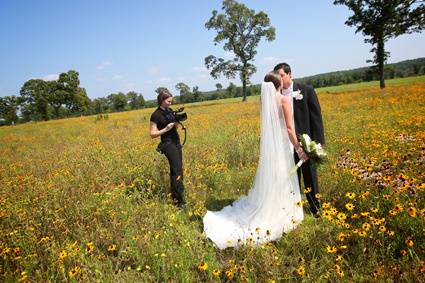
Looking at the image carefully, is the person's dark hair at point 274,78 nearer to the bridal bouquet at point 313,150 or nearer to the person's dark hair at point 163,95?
the bridal bouquet at point 313,150

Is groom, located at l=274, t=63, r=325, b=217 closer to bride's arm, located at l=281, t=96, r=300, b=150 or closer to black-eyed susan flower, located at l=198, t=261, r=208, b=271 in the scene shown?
bride's arm, located at l=281, t=96, r=300, b=150

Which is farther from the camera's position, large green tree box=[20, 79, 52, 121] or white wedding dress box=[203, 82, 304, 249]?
large green tree box=[20, 79, 52, 121]

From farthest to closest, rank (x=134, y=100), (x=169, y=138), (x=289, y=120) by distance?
1. (x=134, y=100)
2. (x=169, y=138)
3. (x=289, y=120)

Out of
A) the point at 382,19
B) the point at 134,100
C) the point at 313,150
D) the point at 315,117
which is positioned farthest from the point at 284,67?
the point at 134,100

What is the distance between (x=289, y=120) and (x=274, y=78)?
2.30 ft

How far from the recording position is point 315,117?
4.72m

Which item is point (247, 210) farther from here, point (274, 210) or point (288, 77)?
point (288, 77)

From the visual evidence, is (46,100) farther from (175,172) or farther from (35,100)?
(175,172)

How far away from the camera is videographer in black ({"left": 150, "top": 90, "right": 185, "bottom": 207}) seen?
5.59m

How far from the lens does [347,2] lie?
1099 inches

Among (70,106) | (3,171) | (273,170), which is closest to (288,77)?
(273,170)

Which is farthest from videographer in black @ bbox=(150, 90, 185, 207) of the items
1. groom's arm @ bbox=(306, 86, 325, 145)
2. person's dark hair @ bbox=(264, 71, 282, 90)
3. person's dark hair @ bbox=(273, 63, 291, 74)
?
groom's arm @ bbox=(306, 86, 325, 145)

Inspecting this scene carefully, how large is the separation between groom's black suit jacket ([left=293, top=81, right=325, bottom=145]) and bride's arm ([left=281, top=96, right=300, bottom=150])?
32cm

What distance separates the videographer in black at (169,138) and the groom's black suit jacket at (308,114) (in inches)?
92.2
